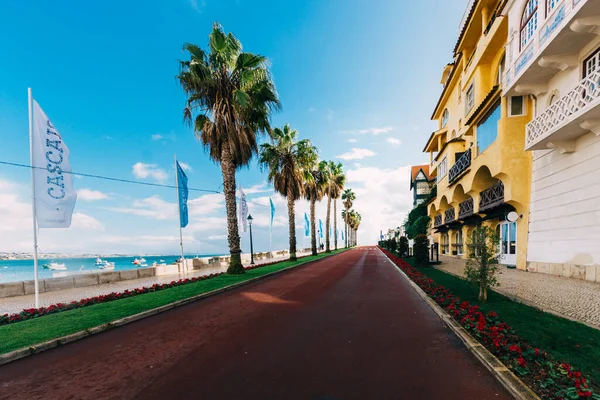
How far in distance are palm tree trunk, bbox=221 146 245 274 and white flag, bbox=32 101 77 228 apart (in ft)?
24.1

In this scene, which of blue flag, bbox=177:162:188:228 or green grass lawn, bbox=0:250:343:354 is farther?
blue flag, bbox=177:162:188:228

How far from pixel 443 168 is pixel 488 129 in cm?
Result: 1042

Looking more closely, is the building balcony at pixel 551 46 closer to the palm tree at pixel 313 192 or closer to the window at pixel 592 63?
the window at pixel 592 63

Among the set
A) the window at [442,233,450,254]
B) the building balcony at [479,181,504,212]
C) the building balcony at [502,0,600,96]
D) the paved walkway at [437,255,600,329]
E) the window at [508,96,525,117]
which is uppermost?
the building balcony at [502,0,600,96]

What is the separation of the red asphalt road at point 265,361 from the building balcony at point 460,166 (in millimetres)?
17210

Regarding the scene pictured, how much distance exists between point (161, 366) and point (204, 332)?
1517 mm

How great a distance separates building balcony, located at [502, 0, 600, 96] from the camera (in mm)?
9016

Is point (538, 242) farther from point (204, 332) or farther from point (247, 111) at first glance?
point (247, 111)

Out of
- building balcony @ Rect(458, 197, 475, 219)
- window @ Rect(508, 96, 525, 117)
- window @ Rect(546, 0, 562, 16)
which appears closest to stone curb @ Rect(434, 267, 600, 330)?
window @ Rect(508, 96, 525, 117)

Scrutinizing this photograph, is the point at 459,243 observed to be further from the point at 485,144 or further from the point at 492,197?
the point at 485,144

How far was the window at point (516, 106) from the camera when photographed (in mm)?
14391

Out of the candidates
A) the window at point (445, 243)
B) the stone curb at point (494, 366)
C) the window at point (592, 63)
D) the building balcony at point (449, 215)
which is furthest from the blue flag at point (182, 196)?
the window at point (445, 243)

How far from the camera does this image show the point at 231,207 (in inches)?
626

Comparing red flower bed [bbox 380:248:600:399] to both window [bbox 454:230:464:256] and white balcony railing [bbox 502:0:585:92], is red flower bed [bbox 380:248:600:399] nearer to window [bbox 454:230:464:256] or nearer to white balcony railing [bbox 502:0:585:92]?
white balcony railing [bbox 502:0:585:92]
